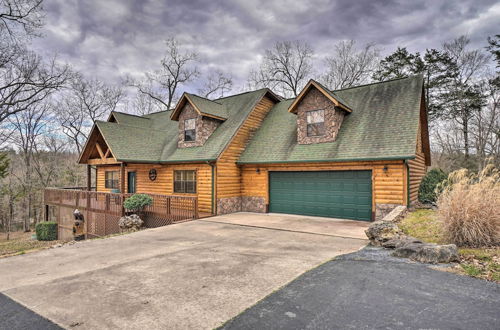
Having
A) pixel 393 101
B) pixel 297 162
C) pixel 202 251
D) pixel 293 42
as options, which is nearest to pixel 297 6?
pixel 393 101

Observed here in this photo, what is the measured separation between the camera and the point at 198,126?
47.1ft

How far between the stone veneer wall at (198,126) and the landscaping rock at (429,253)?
1082cm

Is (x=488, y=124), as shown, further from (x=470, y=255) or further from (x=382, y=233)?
(x=470, y=255)

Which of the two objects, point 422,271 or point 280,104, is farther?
point 280,104

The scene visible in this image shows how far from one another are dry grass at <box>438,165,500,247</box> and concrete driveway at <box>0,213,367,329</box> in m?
2.04

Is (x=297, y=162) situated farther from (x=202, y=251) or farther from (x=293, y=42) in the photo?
(x=293, y=42)

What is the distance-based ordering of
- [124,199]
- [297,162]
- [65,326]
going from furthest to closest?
[124,199] < [297,162] < [65,326]

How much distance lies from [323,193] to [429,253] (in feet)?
20.6

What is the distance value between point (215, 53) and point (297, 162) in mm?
17421

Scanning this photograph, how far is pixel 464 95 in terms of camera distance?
74.9 feet

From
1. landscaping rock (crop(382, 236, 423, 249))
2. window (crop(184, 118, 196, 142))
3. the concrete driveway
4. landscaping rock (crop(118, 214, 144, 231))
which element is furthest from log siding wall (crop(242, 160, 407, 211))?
landscaping rock (crop(118, 214, 144, 231))

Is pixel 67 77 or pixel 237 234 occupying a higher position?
pixel 67 77

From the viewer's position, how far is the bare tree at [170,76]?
29.2m

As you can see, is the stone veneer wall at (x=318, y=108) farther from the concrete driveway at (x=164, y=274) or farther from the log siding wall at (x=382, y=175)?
the concrete driveway at (x=164, y=274)
